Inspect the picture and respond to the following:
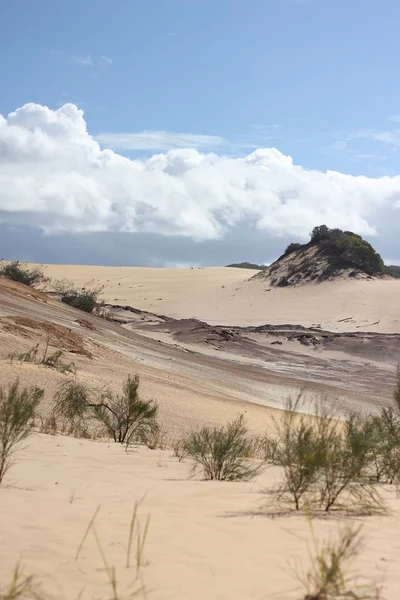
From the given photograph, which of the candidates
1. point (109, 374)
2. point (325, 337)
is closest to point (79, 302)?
point (325, 337)

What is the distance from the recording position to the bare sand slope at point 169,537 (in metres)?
4.68

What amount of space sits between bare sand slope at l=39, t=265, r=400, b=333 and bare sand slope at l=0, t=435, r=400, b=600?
3628 centimetres

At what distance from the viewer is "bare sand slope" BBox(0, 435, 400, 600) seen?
15.4 feet

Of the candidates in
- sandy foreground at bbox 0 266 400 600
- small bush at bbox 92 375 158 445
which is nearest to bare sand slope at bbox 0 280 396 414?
sandy foreground at bbox 0 266 400 600

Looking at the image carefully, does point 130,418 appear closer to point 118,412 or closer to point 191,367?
point 118,412

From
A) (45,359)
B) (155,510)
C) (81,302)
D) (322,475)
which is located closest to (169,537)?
(155,510)

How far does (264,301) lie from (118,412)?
41.1 m

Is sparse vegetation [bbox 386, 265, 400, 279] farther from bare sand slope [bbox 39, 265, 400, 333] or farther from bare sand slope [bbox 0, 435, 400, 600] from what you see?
bare sand slope [bbox 0, 435, 400, 600]

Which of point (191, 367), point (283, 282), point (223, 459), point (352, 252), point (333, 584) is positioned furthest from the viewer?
point (283, 282)

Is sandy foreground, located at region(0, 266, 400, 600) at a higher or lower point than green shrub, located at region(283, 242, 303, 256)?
lower

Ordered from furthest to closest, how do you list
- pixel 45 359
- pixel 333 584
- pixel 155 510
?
pixel 45 359 → pixel 155 510 → pixel 333 584

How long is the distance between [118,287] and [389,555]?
63.6 meters

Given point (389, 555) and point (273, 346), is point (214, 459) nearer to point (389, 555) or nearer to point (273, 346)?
point (389, 555)

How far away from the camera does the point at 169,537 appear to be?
19.2 feet
